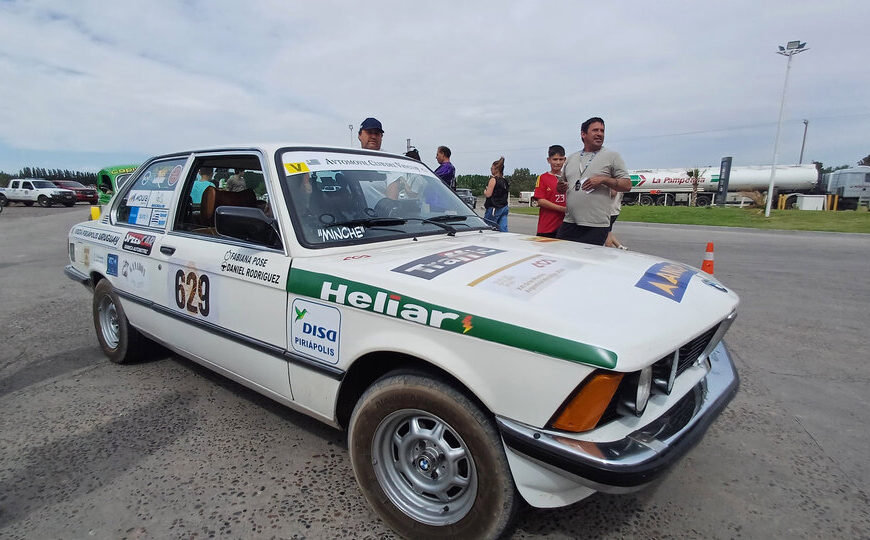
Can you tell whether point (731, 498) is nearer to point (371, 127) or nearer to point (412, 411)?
point (412, 411)

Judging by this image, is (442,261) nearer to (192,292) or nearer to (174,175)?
(192,292)

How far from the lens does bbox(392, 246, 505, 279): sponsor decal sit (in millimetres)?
1956

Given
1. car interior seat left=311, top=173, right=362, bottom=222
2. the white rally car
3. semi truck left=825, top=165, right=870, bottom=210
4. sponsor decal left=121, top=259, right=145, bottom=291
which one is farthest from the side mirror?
semi truck left=825, top=165, right=870, bottom=210

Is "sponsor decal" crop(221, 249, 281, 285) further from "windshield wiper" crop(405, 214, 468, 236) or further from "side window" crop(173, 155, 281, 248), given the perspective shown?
"windshield wiper" crop(405, 214, 468, 236)

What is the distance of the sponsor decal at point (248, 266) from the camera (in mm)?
2275

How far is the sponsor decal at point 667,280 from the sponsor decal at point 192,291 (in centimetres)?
223

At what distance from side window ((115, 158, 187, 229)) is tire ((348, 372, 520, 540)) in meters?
2.19

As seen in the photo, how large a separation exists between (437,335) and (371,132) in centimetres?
384

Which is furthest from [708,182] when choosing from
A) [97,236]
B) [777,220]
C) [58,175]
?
[58,175]

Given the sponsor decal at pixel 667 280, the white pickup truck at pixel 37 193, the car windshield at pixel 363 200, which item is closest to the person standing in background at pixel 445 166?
the car windshield at pixel 363 200

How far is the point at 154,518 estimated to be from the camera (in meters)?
2.05

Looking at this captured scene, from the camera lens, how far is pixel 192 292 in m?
2.76

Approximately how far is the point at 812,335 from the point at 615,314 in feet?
13.5

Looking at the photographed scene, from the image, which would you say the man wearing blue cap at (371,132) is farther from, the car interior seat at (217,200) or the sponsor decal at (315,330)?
the sponsor decal at (315,330)
